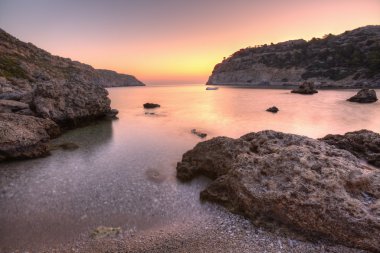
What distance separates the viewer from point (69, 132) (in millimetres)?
22906

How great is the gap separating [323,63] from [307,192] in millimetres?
141492

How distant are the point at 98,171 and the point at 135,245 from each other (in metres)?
7.24

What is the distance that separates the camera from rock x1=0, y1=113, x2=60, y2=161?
1427cm

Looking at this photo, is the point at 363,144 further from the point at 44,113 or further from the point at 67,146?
the point at 44,113

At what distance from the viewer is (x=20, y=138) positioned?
48.9 ft

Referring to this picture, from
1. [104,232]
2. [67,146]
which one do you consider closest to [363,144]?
[104,232]

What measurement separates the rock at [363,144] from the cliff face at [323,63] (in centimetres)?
10057

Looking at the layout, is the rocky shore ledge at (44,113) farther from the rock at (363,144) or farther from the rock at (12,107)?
the rock at (363,144)

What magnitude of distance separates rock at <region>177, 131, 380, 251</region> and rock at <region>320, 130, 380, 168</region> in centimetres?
401

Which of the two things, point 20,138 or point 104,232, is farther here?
point 20,138

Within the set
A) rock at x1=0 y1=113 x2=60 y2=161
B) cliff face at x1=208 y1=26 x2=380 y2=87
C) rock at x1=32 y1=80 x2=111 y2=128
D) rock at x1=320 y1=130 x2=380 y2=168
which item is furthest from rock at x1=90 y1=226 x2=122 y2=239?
cliff face at x1=208 y1=26 x2=380 y2=87

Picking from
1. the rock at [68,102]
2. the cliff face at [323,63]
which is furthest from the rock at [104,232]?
the cliff face at [323,63]

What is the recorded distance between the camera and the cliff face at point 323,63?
343 ft

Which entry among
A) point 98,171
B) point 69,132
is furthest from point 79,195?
point 69,132
